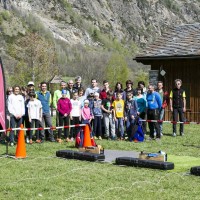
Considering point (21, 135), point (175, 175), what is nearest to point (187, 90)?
point (21, 135)

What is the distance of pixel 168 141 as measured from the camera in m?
16.4

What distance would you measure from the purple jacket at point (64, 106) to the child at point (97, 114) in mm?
915

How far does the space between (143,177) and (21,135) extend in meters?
3.93

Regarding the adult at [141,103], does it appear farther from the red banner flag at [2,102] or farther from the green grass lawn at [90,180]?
the red banner flag at [2,102]

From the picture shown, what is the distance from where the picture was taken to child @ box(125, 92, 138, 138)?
1695cm

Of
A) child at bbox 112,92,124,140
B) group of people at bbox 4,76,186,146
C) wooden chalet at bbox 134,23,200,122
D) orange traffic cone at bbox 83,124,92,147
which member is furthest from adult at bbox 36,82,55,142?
wooden chalet at bbox 134,23,200,122

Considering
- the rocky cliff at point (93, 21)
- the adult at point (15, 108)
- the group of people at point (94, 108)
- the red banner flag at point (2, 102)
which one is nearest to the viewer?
the red banner flag at point (2, 102)

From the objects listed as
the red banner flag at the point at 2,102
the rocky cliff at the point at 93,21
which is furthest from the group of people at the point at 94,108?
the rocky cliff at the point at 93,21

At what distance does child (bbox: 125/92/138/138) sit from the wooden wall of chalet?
325 inches

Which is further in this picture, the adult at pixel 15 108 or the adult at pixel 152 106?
the adult at pixel 152 106

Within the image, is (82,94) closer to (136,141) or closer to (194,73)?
(136,141)

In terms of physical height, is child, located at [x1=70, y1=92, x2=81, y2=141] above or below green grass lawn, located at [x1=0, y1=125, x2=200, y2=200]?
above

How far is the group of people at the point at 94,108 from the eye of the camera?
16.3 m

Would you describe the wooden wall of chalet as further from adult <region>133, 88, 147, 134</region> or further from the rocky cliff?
the rocky cliff
